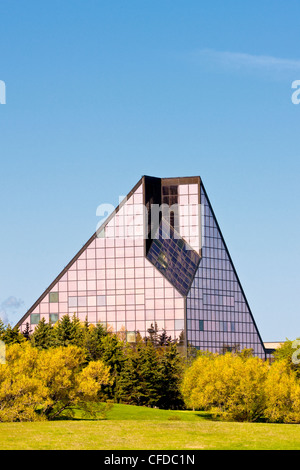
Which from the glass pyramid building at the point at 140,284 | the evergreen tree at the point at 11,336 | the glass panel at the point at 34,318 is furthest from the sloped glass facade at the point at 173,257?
the evergreen tree at the point at 11,336

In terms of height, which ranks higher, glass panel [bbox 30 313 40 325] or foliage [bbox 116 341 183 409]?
glass panel [bbox 30 313 40 325]

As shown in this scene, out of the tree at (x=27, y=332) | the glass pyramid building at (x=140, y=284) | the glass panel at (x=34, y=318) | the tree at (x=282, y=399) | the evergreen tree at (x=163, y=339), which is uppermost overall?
the glass pyramid building at (x=140, y=284)

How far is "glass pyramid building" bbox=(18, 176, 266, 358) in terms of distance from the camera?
121 m

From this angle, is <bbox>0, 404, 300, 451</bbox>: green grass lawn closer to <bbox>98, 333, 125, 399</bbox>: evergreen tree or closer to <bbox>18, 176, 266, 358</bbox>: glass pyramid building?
<bbox>98, 333, 125, 399</bbox>: evergreen tree

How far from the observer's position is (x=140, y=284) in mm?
121750

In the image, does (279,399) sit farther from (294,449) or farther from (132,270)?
(132,270)

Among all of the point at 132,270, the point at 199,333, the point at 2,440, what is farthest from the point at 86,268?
the point at 2,440

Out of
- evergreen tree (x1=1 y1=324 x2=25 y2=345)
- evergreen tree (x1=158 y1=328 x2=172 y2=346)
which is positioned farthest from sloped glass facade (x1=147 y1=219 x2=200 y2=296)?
evergreen tree (x1=1 y1=324 x2=25 y2=345)

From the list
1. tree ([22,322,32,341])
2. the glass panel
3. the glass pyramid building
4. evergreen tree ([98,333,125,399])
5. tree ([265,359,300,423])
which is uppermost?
the glass pyramid building

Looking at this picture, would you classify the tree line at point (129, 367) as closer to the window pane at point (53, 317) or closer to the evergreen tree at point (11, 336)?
the evergreen tree at point (11, 336)

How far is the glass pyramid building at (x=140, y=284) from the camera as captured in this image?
12106 cm

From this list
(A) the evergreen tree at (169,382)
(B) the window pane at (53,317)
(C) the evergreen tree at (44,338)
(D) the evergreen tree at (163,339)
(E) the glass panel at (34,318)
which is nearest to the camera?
(A) the evergreen tree at (169,382)

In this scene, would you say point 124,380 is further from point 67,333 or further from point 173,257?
point 173,257

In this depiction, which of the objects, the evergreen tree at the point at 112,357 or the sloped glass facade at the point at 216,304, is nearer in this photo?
the evergreen tree at the point at 112,357
